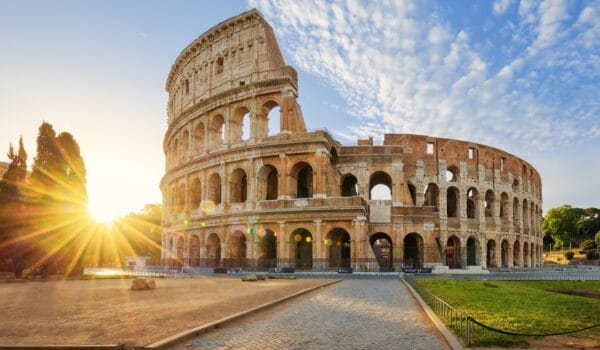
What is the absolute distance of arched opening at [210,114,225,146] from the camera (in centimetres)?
4109

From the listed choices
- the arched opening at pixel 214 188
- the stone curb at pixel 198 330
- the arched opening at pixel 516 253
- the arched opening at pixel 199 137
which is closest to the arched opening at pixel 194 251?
the arched opening at pixel 214 188

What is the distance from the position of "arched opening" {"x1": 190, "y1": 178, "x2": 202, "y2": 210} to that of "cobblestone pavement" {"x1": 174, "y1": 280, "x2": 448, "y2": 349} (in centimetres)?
3077

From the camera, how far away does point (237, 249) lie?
37.2 meters

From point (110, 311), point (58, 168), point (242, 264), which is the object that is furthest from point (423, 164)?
point (110, 311)

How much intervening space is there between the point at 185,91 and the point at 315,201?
875 inches

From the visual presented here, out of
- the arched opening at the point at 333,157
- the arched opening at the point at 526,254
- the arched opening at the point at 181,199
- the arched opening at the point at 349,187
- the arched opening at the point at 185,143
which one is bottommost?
the arched opening at the point at 526,254

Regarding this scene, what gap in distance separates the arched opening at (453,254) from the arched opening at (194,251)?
2401cm

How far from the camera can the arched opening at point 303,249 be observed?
36.1 m

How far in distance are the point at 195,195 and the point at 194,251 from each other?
18.4 ft

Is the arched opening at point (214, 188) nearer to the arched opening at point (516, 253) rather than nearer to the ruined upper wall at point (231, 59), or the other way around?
the ruined upper wall at point (231, 59)

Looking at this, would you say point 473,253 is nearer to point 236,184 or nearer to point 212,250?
point 236,184

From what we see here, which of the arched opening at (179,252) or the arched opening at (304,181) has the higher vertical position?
the arched opening at (304,181)

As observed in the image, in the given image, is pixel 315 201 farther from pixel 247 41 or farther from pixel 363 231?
pixel 247 41

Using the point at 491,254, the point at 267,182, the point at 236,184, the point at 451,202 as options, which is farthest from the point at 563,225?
the point at 236,184
